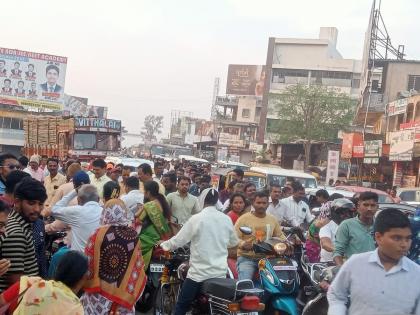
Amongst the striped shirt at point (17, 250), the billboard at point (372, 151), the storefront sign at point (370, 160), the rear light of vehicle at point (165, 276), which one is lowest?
the rear light of vehicle at point (165, 276)

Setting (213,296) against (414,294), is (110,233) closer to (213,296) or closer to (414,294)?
(213,296)

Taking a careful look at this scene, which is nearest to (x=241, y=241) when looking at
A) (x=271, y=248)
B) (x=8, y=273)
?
(x=271, y=248)

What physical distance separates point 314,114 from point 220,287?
1540 inches

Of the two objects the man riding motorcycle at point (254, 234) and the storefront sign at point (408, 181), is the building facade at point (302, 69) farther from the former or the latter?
the man riding motorcycle at point (254, 234)

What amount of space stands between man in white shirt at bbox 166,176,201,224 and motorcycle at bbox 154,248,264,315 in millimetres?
2108

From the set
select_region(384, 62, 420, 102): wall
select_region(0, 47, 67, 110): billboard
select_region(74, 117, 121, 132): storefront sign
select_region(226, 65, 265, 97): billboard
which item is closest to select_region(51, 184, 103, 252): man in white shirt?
select_region(74, 117, 121, 132): storefront sign

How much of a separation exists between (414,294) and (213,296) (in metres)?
2.79

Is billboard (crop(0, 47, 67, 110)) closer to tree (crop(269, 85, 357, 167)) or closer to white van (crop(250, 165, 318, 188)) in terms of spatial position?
tree (crop(269, 85, 357, 167))

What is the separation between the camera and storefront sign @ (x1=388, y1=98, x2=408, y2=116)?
30.9 m

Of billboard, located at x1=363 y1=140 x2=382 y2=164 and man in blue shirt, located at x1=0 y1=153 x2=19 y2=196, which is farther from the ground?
billboard, located at x1=363 y1=140 x2=382 y2=164

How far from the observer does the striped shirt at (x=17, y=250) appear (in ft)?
12.9

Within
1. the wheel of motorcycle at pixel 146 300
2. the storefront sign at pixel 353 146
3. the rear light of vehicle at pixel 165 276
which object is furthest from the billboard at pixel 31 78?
the rear light of vehicle at pixel 165 276

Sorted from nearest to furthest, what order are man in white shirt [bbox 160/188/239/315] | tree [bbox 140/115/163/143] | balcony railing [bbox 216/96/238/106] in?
man in white shirt [bbox 160/188/239/315] < balcony railing [bbox 216/96/238/106] < tree [bbox 140/115/163/143]

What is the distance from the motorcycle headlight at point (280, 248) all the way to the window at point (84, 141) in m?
20.7
